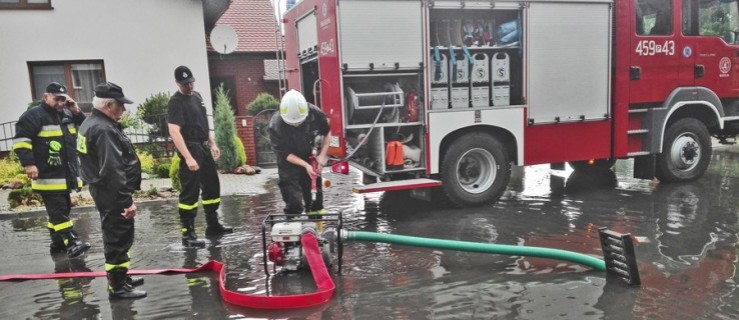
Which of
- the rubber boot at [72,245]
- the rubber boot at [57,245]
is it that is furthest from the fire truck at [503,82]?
the rubber boot at [57,245]

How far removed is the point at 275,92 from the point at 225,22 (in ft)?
10.2

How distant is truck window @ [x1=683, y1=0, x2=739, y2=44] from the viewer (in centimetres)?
781

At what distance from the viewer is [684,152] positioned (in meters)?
8.20

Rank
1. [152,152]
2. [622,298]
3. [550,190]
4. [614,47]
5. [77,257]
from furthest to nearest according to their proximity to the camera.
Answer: [152,152] < [550,190] < [614,47] < [77,257] < [622,298]

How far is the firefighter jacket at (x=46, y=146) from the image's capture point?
16.5ft

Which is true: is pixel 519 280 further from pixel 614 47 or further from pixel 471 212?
pixel 614 47

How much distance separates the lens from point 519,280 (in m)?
4.25

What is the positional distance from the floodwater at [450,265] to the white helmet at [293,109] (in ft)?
4.36

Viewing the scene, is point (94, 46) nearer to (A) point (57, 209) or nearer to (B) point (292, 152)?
(A) point (57, 209)

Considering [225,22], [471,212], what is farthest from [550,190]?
[225,22]

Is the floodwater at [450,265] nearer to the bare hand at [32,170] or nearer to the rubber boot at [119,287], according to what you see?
the rubber boot at [119,287]

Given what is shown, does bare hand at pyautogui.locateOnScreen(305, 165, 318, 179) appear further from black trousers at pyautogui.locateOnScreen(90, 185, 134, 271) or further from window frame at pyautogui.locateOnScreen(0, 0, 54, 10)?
window frame at pyautogui.locateOnScreen(0, 0, 54, 10)

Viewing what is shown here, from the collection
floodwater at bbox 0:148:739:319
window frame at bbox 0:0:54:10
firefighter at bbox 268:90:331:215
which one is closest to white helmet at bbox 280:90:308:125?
firefighter at bbox 268:90:331:215

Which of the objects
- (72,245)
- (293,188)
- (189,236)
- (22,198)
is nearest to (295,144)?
(293,188)
